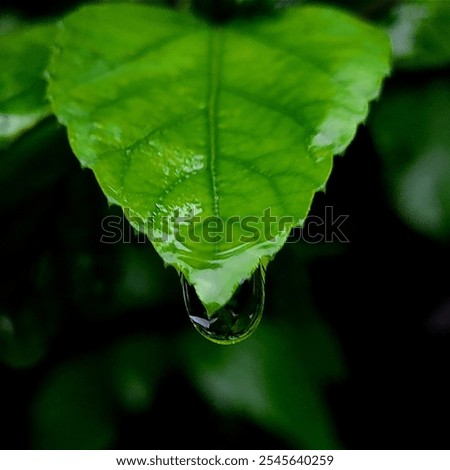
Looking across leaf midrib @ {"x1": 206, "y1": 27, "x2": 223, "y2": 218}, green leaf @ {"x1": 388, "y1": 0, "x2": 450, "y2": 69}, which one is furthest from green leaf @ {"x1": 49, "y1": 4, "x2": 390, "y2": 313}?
green leaf @ {"x1": 388, "y1": 0, "x2": 450, "y2": 69}

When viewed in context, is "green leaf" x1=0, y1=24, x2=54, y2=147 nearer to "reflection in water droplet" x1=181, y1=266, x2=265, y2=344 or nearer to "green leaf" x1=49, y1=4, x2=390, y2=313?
"green leaf" x1=49, y1=4, x2=390, y2=313

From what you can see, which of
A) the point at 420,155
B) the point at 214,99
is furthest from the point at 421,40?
the point at 214,99

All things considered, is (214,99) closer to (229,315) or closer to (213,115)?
(213,115)

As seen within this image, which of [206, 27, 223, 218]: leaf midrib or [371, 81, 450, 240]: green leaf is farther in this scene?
[371, 81, 450, 240]: green leaf

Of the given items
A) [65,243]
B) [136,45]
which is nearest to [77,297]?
[65,243]

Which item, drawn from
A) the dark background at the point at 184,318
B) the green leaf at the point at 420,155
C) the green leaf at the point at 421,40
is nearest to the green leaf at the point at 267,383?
the dark background at the point at 184,318

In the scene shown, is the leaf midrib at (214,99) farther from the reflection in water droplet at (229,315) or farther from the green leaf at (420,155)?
the green leaf at (420,155)
